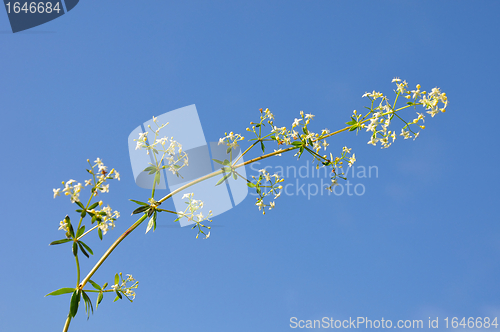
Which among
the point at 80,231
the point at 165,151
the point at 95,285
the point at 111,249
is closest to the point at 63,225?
the point at 80,231

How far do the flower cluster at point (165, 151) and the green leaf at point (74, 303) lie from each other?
0.94m

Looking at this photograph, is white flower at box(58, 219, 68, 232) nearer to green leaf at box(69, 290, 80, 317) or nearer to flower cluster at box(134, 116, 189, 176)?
green leaf at box(69, 290, 80, 317)

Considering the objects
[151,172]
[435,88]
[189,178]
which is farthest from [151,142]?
[435,88]

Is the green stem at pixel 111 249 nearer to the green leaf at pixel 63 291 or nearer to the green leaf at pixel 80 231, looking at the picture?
the green leaf at pixel 63 291

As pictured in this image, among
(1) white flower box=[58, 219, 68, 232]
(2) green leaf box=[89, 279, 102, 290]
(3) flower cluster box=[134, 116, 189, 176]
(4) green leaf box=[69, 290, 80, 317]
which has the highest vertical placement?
(3) flower cluster box=[134, 116, 189, 176]

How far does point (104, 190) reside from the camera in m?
2.06

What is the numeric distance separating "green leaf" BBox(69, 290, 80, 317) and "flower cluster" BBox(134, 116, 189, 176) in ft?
3.08


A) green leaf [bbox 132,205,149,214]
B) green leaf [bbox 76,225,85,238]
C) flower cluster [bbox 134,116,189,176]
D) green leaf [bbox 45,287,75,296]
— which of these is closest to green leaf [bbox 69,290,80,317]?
green leaf [bbox 45,287,75,296]

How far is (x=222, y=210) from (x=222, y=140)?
0.69 meters

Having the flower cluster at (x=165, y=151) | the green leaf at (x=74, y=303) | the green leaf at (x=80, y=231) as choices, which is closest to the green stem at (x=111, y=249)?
the green leaf at (x=74, y=303)

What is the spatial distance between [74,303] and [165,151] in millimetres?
1139

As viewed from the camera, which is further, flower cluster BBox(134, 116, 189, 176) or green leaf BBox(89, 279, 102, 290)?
flower cluster BBox(134, 116, 189, 176)

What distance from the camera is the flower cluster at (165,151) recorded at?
236 cm

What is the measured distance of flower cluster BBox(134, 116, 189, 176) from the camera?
236 centimetres
